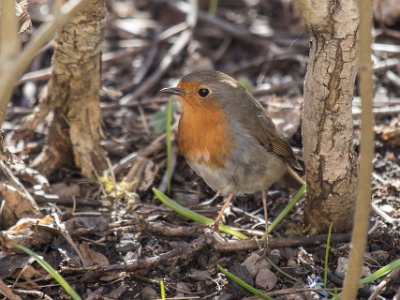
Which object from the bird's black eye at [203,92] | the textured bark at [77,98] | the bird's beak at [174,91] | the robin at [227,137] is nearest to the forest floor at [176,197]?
the textured bark at [77,98]

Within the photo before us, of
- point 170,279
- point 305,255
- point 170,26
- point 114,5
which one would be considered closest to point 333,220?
point 305,255

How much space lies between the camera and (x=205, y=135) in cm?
376

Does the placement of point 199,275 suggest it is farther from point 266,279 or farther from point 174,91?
point 174,91

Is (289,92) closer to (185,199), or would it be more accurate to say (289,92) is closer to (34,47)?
(185,199)

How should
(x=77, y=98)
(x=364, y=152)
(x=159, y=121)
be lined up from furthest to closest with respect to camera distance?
(x=159, y=121) → (x=77, y=98) → (x=364, y=152)

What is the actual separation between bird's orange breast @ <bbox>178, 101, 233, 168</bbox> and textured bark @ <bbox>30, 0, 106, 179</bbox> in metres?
0.60

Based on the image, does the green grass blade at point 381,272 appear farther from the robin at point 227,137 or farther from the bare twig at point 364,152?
the robin at point 227,137

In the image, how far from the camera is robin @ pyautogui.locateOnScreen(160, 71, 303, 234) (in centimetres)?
375

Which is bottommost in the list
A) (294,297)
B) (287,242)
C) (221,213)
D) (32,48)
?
(294,297)

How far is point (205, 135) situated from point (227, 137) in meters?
0.12

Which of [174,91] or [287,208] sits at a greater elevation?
[174,91]

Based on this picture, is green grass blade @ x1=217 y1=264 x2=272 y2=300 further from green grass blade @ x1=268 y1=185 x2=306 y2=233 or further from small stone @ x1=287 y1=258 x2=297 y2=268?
green grass blade @ x1=268 y1=185 x2=306 y2=233

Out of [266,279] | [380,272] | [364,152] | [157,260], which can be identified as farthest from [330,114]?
[157,260]

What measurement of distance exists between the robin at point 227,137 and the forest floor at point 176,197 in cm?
30
